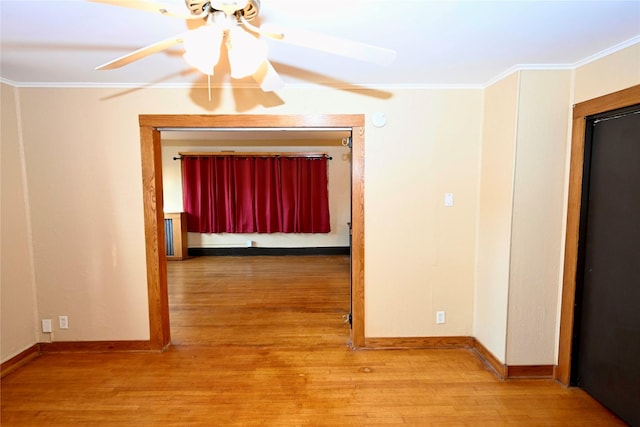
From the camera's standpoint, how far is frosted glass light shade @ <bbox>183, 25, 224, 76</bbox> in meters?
1.07

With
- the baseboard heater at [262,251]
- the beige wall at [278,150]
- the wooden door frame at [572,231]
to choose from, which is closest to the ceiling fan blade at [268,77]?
the wooden door frame at [572,231]

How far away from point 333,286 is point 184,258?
10.7 feet

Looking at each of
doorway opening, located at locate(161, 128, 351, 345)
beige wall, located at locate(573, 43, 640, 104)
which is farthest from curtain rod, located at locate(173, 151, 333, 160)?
beige wall, located at locate(573, 43, 640, 104)

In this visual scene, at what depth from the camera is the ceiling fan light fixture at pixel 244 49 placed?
1107 mm

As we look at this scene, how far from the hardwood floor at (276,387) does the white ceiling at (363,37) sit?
88.0 inches

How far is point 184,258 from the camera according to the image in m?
5.86

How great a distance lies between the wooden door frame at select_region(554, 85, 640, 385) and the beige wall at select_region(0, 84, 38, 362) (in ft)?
13.5

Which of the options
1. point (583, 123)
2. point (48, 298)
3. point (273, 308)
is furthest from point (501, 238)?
point (48, 298)

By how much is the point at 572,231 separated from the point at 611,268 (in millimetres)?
304

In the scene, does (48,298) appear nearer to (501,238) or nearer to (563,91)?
(501,238)

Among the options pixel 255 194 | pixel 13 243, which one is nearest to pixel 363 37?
pixel 13 243

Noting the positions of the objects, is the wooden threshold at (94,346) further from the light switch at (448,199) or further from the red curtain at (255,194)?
the red curtain at (255,194)

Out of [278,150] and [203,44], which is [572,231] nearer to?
[203,44]

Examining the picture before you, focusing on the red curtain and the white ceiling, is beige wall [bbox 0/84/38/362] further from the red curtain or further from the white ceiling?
the red curtain
